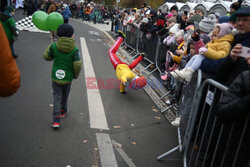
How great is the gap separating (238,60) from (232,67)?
0.13 metres

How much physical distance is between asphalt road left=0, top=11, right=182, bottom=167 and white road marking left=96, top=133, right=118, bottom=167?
3 cm

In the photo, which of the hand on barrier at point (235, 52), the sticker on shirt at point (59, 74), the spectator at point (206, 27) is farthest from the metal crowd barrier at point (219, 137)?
the sticker on shirt at point (59, 74)

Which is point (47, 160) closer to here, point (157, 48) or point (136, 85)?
point (136, 85)

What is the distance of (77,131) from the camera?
4258 millimetres

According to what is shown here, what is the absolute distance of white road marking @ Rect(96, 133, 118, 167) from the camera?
353 cm

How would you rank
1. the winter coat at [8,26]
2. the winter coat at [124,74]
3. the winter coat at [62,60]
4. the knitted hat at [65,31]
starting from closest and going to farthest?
1. the knitted hat at [65,31]
2. the winter coat at [62,60]
3. the winter coat at [124,74]
4. the winter coat at [8,26]

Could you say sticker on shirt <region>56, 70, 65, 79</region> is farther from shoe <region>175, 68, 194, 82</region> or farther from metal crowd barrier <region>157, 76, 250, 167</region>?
metal crowd barrier <region>157, 76, 250, 167</region>

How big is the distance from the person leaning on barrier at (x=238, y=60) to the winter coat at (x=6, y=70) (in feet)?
7.93

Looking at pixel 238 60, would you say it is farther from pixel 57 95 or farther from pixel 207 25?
pixel 57 95

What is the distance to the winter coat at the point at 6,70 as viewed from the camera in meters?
2.01

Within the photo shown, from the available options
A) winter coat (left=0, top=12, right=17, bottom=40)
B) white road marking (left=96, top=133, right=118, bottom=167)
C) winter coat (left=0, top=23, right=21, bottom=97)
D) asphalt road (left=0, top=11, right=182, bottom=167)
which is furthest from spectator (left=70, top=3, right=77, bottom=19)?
winter coat (left=0, top=23, right=21, bottom=97)

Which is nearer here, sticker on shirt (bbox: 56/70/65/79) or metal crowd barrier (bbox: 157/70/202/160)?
metal crowd barrier (bbox: 157/70/202/160)

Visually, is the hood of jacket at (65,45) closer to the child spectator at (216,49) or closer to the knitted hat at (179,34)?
the child spectator at (216,49)

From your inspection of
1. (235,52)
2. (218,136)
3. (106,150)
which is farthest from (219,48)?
(106,150)
